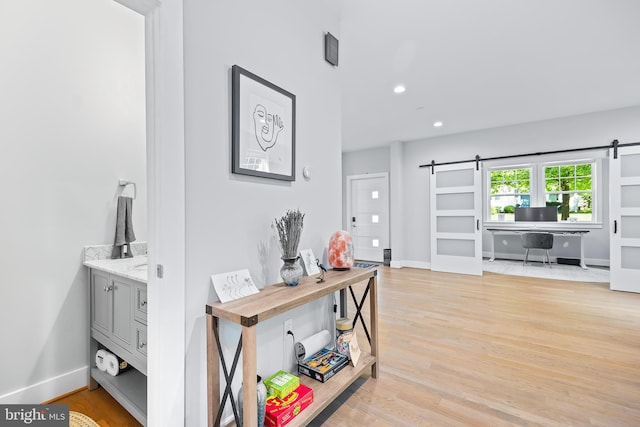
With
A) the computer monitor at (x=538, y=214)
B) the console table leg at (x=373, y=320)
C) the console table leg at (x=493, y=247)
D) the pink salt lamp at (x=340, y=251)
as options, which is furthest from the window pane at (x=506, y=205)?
the pink salt lamp at (x=340, y=251)

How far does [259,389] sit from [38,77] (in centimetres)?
226

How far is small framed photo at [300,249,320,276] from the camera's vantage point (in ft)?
5.90

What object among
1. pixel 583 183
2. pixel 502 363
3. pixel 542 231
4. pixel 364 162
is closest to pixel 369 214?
pixel 364 162

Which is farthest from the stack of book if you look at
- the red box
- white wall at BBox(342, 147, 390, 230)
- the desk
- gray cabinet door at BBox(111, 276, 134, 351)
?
the desk

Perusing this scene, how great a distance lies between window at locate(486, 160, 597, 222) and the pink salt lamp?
5.99 m

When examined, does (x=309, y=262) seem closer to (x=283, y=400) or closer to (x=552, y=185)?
(x=283, y=400)

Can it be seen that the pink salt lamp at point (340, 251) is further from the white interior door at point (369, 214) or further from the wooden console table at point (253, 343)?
the white interior door at point (369, 214)

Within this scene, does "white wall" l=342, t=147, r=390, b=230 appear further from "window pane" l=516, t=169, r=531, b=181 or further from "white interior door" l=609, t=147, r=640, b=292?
"white interior door" l=609, t=147, r=640, b=292

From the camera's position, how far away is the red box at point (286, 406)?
4.22 feet

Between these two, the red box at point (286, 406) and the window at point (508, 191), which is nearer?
the red box at point (286, 406)

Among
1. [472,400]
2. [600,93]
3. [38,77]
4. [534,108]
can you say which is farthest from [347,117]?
[472,400]

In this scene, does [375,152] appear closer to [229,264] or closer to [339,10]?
[339,10]

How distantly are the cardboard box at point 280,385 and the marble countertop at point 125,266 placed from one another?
31.4 inches

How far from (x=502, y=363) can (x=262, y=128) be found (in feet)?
7.78
